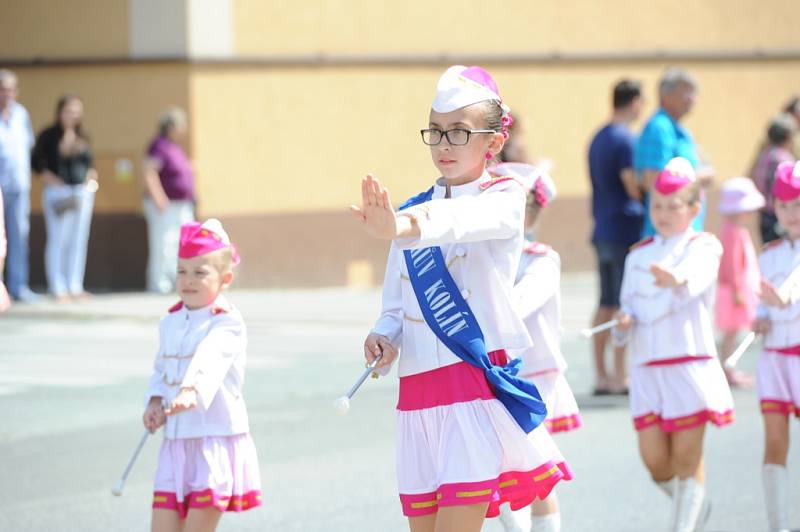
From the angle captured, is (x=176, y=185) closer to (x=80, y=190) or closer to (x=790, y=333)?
(x=80, y=190)

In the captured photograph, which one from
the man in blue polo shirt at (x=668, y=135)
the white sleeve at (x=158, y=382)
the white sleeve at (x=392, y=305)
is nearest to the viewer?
the white sleeve at (x=392, y=305)

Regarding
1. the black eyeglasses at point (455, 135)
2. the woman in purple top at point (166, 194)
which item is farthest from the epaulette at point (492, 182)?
the woman in purple top at point (166, 194)

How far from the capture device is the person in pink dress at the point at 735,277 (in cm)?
1102

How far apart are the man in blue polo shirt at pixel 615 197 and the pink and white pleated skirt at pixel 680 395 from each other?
13.3ft

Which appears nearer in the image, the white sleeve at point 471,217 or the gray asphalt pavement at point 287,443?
the white sleeve at point 471,217

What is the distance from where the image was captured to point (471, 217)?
4543 millimetres

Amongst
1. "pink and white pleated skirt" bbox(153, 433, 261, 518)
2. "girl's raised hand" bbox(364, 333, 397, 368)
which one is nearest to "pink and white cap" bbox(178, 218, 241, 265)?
"pink and white pleated skirt" bbox(153, 433, 261, 518)

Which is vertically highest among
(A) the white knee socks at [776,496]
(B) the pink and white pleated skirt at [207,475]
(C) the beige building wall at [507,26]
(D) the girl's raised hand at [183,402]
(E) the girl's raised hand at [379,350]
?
(C) the beige building wall at [507,26]

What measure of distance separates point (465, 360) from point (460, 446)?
27 cm

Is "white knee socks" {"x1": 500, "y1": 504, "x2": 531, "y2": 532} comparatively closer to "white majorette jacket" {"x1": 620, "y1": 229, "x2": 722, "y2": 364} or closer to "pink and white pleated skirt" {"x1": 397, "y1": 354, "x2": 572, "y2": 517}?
"pink and white pleated skirt" {"x1": 397, "y1": 354, "x2": 572, "y2": 517}

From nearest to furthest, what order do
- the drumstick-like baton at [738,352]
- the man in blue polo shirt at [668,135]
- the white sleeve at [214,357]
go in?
the white sleeve at [214,357] < the drumstick-like baton at [738,352] < the man in blue polo shirt at [668,135]

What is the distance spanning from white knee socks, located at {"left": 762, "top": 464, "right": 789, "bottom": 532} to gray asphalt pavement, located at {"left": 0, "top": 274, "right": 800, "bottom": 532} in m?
A: 0.43

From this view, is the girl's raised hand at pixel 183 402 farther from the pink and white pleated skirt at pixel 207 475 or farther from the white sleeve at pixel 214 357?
the pink and white pleated skirt at pixel 207 475

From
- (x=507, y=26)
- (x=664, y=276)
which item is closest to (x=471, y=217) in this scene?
(x=664, y=276)
